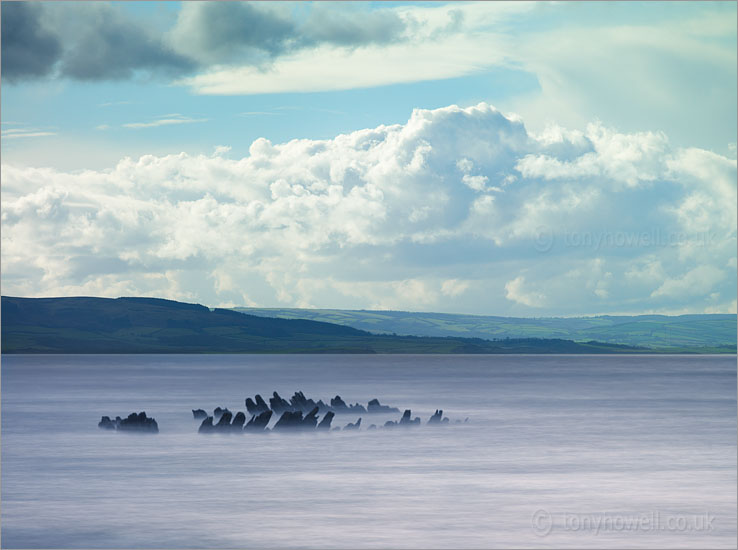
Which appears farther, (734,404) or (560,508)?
(734,404)

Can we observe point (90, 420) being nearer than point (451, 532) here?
No

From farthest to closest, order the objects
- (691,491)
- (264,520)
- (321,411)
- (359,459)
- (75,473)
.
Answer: (321,411) < (359,459) < (75,473) < (691,491) < (264,520)

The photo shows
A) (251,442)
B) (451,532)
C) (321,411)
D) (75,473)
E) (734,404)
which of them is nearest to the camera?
(451,532)

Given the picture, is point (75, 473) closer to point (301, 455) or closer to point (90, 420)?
point (301, 455)

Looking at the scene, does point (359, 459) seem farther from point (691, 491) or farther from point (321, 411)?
point (321, 411)

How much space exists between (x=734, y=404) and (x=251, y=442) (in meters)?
62.9

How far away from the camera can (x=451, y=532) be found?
101ft

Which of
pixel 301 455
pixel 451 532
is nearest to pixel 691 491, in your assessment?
pixel 451 532

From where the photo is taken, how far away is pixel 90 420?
74312mm

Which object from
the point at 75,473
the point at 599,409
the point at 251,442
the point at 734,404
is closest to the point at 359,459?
the point at 251,442

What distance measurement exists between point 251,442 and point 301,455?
6151 millimetres

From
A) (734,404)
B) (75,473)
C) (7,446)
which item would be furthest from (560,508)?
(734,404)

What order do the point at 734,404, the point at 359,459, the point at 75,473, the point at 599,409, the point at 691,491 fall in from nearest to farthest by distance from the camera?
the point at 691,491 → the point at 75,473 → the point at 359,459 → the point at 599,409 → the point at 734,404

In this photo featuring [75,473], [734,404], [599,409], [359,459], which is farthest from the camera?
[734,404]
